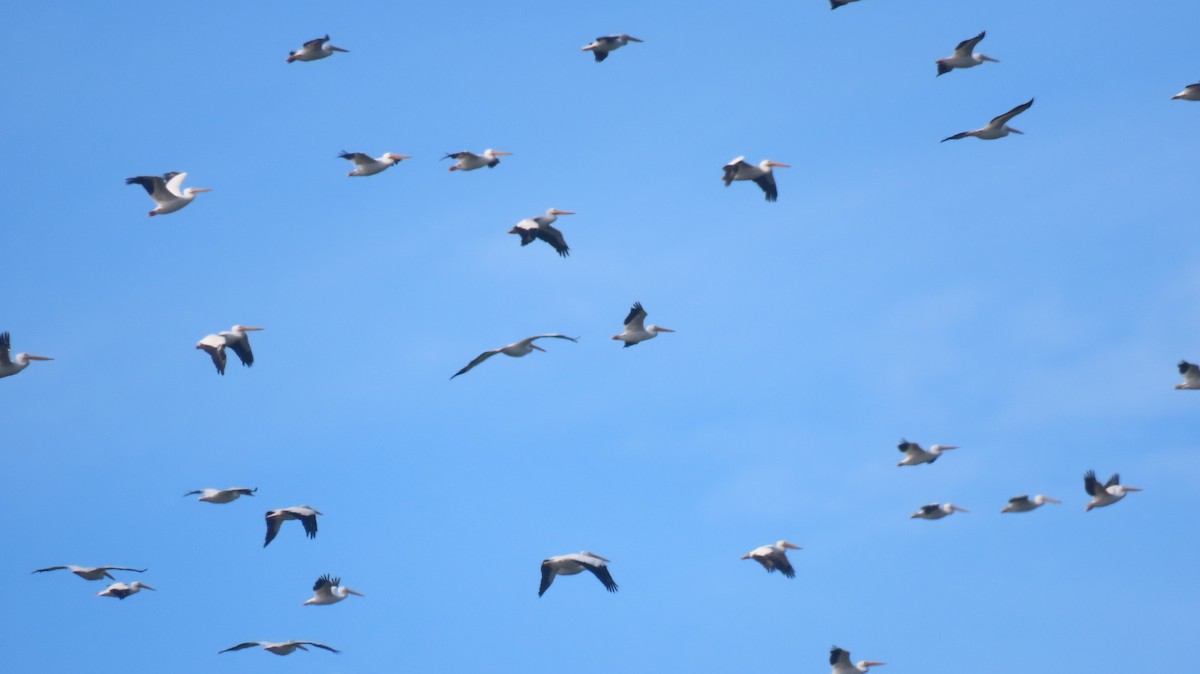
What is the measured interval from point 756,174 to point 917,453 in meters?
5.87

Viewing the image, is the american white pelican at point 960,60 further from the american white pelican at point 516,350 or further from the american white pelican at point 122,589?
the american white pelican at point 122,589

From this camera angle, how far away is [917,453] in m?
32.5

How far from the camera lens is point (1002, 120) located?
1243 inches

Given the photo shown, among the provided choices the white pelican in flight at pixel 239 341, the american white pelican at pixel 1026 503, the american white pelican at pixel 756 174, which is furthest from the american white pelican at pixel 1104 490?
the white pelican in flight at pixel 239 341

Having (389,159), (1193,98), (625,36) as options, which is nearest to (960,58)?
(1193,98)

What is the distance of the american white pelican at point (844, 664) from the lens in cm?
3078

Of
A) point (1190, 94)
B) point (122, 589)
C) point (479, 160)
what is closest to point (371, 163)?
point (479, 160)

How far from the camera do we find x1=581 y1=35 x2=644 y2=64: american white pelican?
3130 centimetres

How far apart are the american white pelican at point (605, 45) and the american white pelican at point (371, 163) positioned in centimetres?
384

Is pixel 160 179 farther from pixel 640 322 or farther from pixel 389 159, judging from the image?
pixel 640 322

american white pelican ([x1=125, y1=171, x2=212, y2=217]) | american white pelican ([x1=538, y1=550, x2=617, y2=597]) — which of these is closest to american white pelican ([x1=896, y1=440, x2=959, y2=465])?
american white pelican ([x1=538, y1=550, x2=617, y2=597])

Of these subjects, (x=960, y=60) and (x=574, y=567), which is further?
(x=960, y=60)

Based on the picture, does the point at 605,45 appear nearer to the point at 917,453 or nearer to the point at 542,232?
the point at 542,232

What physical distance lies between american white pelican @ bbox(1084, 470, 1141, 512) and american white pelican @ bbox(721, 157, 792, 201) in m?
7.29
